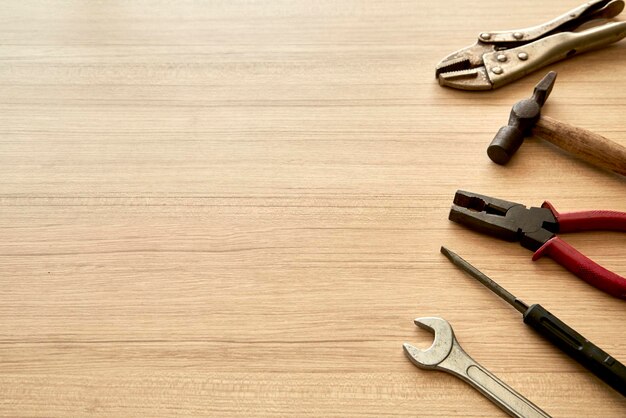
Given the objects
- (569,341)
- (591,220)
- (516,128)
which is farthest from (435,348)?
(516,128)

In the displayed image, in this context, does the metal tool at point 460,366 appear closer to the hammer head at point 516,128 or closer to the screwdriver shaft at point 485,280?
the screwdriver shaft at point 485,280

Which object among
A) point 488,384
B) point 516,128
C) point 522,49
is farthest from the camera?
point 522,49

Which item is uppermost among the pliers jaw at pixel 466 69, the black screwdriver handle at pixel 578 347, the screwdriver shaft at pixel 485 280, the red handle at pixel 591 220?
the pliers jaw at pixel 466 69

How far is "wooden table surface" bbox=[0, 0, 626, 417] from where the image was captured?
0.68 m

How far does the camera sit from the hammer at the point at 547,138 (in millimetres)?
839

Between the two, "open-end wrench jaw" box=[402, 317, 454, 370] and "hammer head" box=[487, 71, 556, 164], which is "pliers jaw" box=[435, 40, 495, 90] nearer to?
"hammer head" box=[487, 71, 556, 164]

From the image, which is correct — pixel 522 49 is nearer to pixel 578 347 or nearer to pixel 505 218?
pixel 505 218

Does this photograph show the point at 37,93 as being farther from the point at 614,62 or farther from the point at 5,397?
the point at 614,62

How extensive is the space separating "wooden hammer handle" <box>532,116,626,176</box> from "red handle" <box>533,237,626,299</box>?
159mm

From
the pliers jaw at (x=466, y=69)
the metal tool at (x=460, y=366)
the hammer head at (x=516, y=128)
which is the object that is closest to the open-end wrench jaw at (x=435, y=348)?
the metal tool at (x=460, y=366)

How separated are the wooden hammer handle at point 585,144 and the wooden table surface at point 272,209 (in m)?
0.02

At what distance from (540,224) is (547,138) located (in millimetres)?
181

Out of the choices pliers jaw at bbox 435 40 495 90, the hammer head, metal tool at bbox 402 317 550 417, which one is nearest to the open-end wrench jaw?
metal tool at bbox 402 317 550 417

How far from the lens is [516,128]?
881 mm
